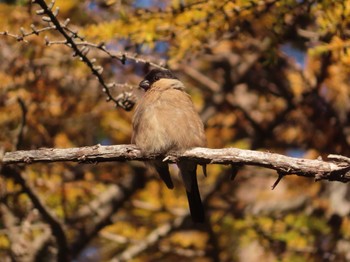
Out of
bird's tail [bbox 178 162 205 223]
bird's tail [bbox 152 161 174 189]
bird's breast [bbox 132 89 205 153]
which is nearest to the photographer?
bird's breast [bbox 132 89 205 153]

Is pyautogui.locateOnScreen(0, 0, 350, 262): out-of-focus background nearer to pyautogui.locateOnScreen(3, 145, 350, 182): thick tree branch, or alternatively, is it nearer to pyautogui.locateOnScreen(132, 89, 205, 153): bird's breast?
pyautogui.locateOnScreen(132, 89, 205, 153): bird's breast

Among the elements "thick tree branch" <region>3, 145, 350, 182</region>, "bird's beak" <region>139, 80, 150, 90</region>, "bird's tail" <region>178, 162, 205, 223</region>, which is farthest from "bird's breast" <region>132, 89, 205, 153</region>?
"bird's tail" <region>178, 162, 205, 223</region>

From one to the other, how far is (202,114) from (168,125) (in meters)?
2.91

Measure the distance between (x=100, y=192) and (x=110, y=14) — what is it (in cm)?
207

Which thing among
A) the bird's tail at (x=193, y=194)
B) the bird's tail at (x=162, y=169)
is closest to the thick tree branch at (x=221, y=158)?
the bird's tail at (x=162, y=169)

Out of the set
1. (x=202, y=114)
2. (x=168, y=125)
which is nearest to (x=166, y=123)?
(x=168, y=125)

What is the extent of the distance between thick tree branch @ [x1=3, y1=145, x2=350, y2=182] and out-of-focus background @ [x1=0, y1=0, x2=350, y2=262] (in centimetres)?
110

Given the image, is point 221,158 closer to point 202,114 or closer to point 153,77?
point 153,77

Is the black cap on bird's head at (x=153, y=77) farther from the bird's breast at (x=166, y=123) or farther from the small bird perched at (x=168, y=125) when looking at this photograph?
the bird's breast at (x=166, y=123)

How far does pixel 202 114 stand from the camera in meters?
7.38

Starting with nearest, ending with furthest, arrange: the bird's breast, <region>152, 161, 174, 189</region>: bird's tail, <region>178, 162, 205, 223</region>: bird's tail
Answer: the bird's breast < <region>152, 161, 174, 189</region>: bird's tail < <region>178, 162, 205, 223</region>: bird's tail

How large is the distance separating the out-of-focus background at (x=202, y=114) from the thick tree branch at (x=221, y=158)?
1.10 m

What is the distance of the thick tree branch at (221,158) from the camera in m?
3.44

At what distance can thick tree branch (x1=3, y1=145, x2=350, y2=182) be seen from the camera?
344 centimetres
